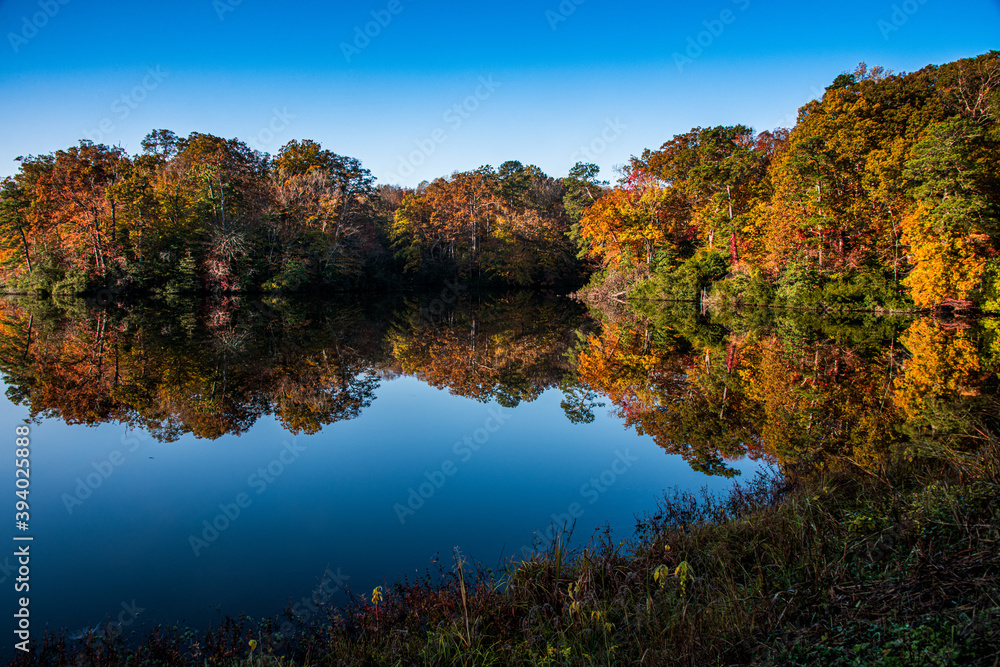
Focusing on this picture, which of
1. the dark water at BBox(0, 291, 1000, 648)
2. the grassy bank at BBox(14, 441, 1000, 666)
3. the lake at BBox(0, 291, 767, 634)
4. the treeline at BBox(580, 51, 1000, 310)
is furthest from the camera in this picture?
the treeline at BBox(580, 51, 1000, 310)

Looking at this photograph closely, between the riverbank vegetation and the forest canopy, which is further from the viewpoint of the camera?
the forest canopy

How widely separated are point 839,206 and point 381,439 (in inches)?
1127

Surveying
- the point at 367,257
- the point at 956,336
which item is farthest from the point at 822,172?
the point at 367,257

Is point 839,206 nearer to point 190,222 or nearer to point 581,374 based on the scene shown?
point 581,374

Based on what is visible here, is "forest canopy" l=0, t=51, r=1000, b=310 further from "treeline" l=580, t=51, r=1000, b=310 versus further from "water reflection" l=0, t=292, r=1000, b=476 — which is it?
"water reflection" l=0, t=292, r=1000, b=476

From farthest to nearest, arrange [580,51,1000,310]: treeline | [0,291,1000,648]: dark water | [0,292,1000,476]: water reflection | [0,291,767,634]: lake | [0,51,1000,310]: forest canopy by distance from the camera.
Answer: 1. [0,51,1000,310]: forest canopy
2. [580,51,1000,310]: treeline
3. [0,292,1000,476]: water reflection
4. [0,291,1000,648]: dark water
5. [0,291,767,634]: lake

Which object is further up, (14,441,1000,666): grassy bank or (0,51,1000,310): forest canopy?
(0,51,1000,310): forest canopy

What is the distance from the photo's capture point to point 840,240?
27688 millimetres

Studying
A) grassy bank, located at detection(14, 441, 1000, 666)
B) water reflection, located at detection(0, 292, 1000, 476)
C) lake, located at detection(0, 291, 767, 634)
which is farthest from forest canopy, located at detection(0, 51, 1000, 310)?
grassy bank, located at detection(14, 441, 1000, 666)

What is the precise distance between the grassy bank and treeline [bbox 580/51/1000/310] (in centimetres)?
Answer: 2335

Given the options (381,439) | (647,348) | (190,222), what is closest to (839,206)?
(647,348)

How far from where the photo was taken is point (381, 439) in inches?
357

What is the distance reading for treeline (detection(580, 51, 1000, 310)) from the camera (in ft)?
72.1

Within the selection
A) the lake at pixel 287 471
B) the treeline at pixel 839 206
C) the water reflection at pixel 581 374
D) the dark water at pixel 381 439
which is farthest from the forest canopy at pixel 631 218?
the lake at pixel 287 471
